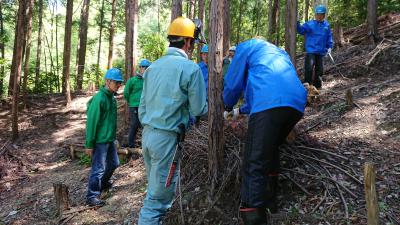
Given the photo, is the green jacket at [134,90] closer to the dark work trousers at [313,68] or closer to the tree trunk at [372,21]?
the dark work trousers at [313,68]

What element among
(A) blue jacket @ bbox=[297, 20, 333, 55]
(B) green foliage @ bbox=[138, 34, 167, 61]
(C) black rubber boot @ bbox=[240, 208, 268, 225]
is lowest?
(C) black rubber boot @ bbox=[240, 208, 268, 225]

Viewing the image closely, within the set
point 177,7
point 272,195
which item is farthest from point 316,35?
point 272,195

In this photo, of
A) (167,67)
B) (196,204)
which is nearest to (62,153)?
(196,204)

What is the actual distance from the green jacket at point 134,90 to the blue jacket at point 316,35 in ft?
12.8

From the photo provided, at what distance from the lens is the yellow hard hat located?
3.87 metres

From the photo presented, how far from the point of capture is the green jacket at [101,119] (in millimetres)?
5570

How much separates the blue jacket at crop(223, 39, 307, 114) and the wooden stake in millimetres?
1043

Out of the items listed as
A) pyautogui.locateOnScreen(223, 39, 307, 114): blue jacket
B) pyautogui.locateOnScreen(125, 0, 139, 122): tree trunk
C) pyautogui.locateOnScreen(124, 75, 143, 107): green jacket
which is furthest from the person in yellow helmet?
pyautogui.locateOnScreen(125, 0, 139, 122): tree trunk

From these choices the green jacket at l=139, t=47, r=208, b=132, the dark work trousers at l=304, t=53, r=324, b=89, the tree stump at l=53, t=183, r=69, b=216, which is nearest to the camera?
the green jacket at l=139, t=47, r=208, b=132

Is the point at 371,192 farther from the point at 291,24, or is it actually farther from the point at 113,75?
the point at 291,24

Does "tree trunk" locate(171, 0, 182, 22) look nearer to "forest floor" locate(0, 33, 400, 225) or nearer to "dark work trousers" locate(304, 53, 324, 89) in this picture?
"dark work trousers" locate(304, 53, 324, 89)

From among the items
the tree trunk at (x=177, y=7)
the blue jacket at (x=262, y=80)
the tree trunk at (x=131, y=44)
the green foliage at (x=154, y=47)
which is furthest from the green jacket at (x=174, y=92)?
the green foliage at (x=154, y=47)

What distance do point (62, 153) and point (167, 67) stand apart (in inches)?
317

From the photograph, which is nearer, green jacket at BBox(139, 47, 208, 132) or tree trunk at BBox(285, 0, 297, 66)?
green jacket at BBox(139, 47, 208, 132)
